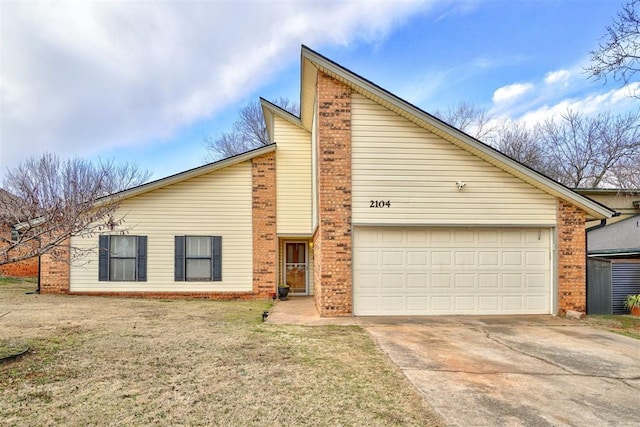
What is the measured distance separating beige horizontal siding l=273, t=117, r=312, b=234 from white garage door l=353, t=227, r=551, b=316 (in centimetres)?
402

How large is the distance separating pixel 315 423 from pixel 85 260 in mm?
11420

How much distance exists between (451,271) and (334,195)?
3459 mm

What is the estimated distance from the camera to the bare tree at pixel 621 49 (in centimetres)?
908

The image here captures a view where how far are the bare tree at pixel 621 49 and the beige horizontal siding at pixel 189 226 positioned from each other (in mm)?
10306

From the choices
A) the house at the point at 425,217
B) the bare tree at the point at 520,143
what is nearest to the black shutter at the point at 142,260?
the house at the point at 425,217

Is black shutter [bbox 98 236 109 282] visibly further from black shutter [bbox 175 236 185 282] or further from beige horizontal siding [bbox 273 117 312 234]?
beige horizontal siding [bbox 273 117 312 234]

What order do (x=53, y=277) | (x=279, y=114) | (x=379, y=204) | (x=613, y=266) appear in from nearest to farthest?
1. (x=379, y=204)
2. (x=613, y=266)
3. (x=53, y=277)
4. (x=279, y=114)

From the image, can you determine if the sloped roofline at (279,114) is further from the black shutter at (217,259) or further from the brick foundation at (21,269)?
the brick foundation at (21,269)

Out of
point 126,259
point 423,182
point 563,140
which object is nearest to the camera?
point 423,182

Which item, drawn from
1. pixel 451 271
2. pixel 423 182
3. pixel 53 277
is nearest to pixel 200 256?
pixel 53 277

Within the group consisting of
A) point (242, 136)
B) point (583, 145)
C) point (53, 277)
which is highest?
point (242, 136)

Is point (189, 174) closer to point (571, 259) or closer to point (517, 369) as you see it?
point (517, 369)

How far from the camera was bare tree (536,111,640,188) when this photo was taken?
74.9ft

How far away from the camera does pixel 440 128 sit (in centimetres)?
886
